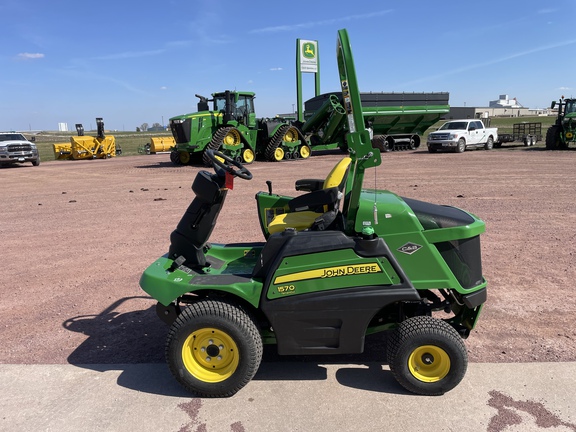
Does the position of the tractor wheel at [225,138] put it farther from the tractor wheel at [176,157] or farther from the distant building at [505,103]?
the distant building at [505,103]

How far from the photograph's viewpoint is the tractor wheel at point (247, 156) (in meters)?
18.8

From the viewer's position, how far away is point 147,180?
585 inches

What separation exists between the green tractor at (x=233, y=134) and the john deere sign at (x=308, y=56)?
692 cm

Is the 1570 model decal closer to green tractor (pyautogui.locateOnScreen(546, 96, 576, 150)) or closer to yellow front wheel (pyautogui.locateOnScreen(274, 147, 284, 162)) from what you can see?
yellow front wheel (pyautogui.locateOnScreen(274, 147, 284, 162))

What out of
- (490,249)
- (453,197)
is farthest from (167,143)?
(490,249)

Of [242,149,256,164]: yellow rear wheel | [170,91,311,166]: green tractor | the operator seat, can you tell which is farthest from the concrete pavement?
[242,149,256,164]: yellow rear wheel

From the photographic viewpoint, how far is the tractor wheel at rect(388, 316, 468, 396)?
2.89 meters

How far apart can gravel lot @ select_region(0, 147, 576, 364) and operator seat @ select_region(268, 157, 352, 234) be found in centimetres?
31

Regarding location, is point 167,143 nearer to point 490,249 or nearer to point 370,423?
point 490,249

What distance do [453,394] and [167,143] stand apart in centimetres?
2987

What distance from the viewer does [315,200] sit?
346 centimetres

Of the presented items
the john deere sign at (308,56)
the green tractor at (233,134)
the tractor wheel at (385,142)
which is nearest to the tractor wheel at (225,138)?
the green tractor at (233,134)

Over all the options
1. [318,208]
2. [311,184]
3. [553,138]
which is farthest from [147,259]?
[553,138]

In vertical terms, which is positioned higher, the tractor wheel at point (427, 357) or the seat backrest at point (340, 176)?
the seat backrest at point (340, 176)
